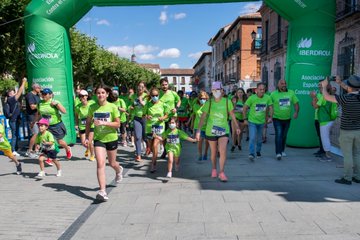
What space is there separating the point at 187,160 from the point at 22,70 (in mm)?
Answer: 15328

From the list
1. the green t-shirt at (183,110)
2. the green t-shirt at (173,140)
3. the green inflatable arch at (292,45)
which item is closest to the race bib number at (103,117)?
the green t-shirt at (173,140)

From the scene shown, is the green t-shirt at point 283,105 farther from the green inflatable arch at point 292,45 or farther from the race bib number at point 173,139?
the race bib number at point 173,139

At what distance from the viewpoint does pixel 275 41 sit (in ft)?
74.7

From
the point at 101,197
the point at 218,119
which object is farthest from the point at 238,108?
the point at 101,197

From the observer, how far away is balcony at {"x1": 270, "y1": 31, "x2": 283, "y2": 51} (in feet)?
71.8

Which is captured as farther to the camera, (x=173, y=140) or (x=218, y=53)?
(x=218, y=53)

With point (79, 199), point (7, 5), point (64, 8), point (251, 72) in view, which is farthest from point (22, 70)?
point (251, 72)

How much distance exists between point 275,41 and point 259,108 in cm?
1673

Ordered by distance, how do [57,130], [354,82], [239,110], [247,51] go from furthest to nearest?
[247,51] → [239,110] → [57,130] → [354,82]

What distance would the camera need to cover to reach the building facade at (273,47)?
2128 centimetres

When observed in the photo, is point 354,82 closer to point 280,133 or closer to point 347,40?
point 280,133

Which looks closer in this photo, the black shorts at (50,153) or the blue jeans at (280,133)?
the black shorts at (50,153)

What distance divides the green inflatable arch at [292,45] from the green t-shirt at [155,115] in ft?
11.5

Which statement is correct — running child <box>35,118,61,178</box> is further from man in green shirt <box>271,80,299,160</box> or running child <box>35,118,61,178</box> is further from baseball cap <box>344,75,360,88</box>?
baseball cap <box>344,75,360,88</box>
